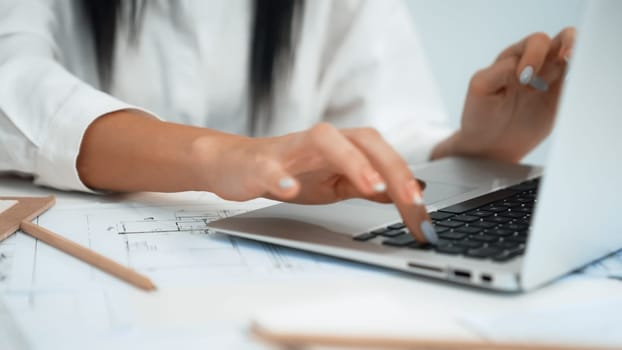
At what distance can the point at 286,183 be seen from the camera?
399mm

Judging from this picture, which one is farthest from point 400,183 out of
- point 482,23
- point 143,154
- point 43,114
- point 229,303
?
point 482,23

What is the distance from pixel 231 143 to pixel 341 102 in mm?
514

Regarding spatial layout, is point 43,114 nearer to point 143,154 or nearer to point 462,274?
point 143,154

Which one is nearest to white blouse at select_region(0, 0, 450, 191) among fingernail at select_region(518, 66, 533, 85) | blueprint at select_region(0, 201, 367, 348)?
blueprint at select_region(0, 201, 367, 348)

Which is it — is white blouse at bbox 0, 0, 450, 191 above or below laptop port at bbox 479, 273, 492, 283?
above

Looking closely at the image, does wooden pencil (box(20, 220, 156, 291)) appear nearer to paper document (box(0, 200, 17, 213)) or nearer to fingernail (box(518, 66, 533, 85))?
paper document (box(0, 200, 17, 213))

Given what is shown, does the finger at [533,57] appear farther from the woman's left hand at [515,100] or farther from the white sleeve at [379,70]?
the white sleeve at [379,70]

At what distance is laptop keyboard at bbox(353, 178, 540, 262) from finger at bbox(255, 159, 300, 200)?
2.0 inches

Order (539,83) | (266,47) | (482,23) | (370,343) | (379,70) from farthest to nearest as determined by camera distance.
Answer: (482,23) < (379,70) < (266,47) < (539,83) < (370,343)

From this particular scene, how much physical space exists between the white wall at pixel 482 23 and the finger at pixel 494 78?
25.9 inches

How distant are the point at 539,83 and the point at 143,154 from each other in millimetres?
370

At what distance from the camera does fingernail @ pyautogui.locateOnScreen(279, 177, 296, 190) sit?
40 centimetres

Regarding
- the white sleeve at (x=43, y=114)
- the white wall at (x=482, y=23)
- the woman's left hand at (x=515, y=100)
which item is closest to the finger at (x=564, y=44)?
the woman's left hand at (x=515, y=100)

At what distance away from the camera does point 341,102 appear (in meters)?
0.97
